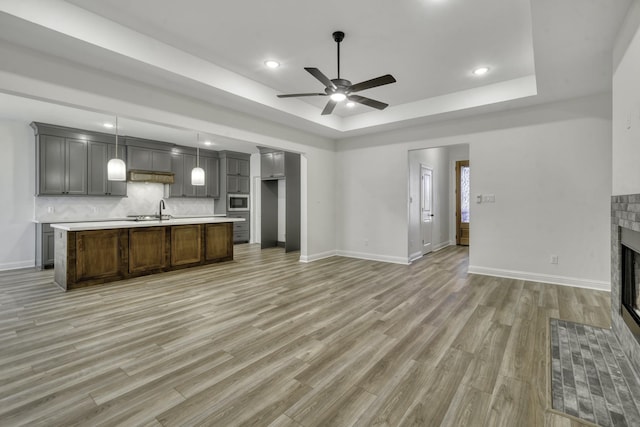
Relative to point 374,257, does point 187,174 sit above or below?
above

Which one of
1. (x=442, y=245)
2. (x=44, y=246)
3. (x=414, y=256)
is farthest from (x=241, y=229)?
(x=442, y=245)

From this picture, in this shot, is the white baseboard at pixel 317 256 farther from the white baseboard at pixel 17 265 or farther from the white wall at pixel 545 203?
the white baseboard at pixel 17 265

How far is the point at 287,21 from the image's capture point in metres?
3.02

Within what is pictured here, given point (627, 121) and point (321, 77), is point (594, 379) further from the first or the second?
point (321, 77)

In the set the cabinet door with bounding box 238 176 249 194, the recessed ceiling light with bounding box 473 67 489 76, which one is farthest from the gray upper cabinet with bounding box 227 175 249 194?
the recessed ceiling light with bounding box 473 67 489 76

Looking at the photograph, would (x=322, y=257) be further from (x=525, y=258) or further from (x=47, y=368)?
(x=47, y=368)

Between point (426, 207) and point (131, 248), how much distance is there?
6026 millimetres

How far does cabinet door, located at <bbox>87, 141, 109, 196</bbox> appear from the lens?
21.1ft

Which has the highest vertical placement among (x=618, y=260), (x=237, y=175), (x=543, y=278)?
(x=237, y=175)

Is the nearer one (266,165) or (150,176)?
(150,176)

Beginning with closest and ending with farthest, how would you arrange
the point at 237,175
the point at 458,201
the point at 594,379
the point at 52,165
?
the point at 594,379 < the point at 52,165 < the point at 458,201 < the point at 237,175

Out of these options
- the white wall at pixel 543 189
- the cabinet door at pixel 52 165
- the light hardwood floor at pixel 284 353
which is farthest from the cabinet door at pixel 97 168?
the white wall at pixel 543 189

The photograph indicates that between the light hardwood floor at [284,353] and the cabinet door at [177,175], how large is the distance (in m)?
4.06

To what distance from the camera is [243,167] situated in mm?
9273
